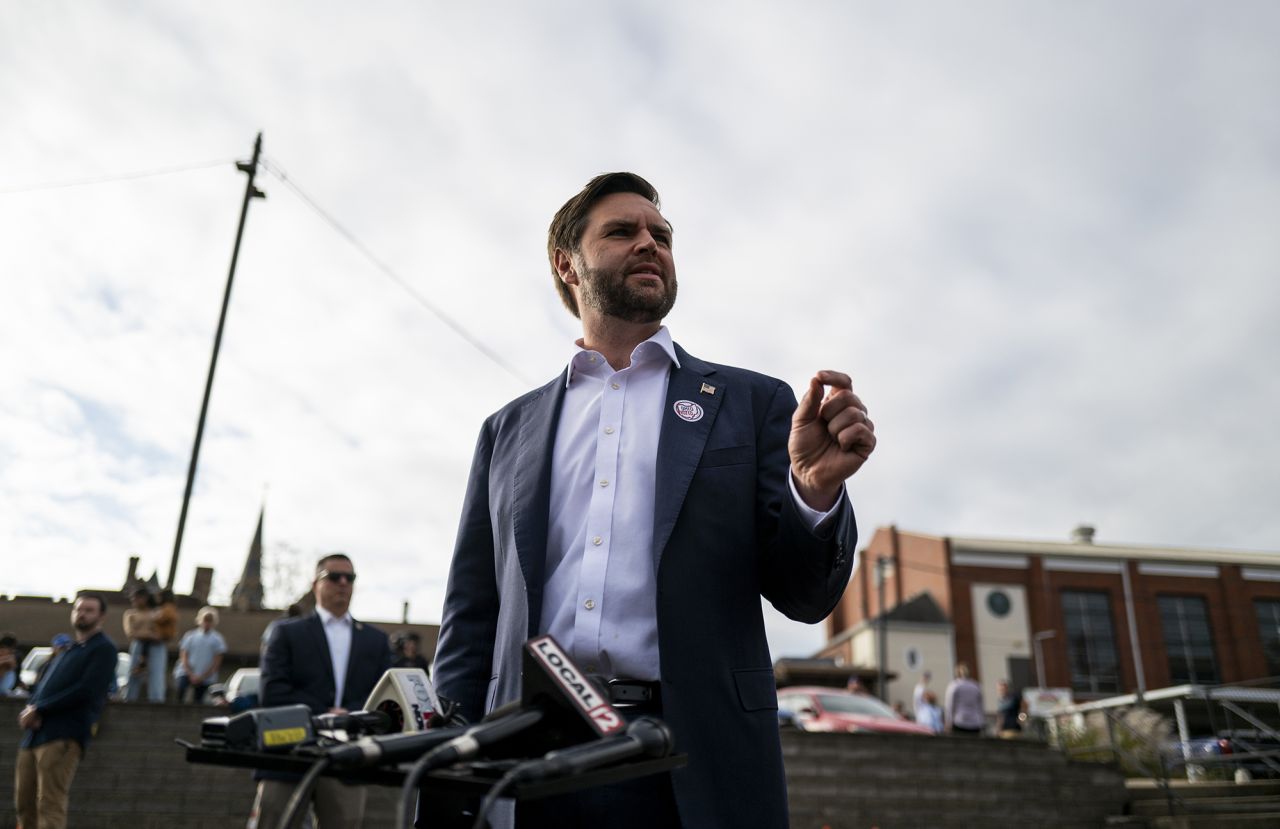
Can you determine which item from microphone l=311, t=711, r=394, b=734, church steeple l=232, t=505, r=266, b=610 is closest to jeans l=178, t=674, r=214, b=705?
microphone l=311, t=711, r=394, b=734

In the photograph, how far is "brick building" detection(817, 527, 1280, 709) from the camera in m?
43.7

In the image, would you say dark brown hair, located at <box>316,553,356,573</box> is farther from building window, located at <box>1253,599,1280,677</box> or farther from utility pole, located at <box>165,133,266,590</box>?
building window, located at <box>1253,599,1280,677</box>

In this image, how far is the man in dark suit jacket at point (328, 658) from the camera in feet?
20.3

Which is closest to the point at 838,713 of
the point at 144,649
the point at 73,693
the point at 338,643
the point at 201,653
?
the point at 201,653

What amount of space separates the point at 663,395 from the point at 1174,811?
1254 centimetres

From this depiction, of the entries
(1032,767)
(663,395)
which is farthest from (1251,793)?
Answer: (663,395)

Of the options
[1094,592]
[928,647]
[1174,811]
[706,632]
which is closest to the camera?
[706,632]

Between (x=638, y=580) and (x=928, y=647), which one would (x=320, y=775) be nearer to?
(x=638, y=580)

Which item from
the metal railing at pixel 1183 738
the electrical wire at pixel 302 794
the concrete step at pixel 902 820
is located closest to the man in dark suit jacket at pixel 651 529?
the electrical wire at pixel 302 794

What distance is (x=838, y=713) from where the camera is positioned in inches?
632

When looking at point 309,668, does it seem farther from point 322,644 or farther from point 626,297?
point 626,297

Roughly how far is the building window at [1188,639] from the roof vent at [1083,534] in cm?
482

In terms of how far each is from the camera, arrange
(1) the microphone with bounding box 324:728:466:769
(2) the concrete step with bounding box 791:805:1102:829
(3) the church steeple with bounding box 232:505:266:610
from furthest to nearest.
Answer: (3) the church steeple with bounding box 232:505:266:610, (2) the concrete step with bounding box 791:805:1102:829, (1) the microphone with bounding box 324:728:466:769

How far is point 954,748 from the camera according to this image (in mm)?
12312
